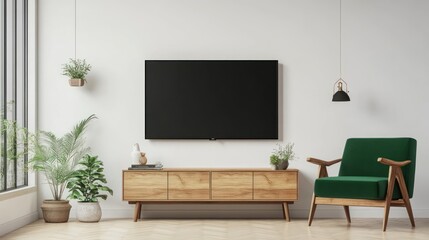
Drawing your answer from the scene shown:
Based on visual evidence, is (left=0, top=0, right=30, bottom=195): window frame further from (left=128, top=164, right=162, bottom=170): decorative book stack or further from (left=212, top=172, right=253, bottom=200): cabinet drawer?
(left=212, top=172, right=253, bottom=200): cabinet drawer

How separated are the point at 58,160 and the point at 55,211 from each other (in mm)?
542

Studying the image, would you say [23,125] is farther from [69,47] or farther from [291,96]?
[291,96]

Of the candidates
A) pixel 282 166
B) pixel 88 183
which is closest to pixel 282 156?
pixel 282 166

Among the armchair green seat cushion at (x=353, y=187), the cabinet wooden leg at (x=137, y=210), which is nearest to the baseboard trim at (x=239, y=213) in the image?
the cabinet wooden leg at (x=137, y=210)

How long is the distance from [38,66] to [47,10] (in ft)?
2.02

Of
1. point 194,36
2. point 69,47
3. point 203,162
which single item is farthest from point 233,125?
point 69,47

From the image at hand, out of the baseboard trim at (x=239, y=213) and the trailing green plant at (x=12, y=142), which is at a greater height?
the trailing green plant at (x=12, y=142)

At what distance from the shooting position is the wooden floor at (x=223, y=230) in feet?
20.5

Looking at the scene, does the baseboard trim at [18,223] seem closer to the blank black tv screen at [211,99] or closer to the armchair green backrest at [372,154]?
the blank black tv screen at [211,99]

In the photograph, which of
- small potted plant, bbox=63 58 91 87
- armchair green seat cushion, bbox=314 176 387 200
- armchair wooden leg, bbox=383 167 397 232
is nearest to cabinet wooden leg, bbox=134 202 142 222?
small potted plant, bbox=63 58 91 87

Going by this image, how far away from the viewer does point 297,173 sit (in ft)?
24.1

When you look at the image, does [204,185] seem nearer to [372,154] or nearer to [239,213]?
[239,213]

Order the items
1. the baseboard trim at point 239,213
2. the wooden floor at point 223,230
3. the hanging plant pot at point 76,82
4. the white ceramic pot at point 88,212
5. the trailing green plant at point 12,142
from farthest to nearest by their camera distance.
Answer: the baseboard trim at point 239,213
the hanging plant pot at point 76,82
the white ceramic pot at point 88,212
the trailing green plant at point 12,142
the wooden floor at point 223,230

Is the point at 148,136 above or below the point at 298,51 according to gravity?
below
